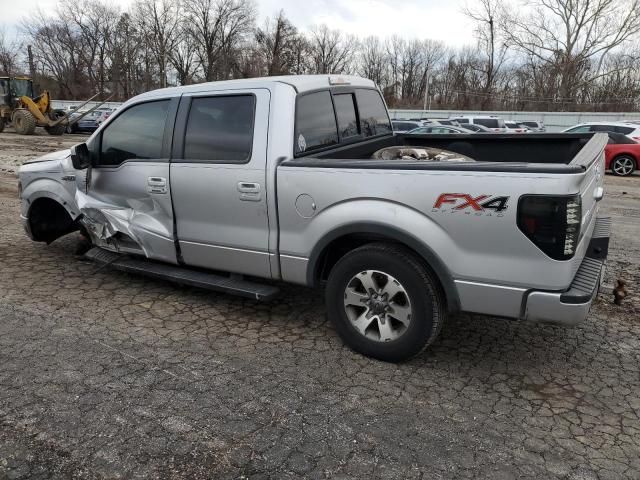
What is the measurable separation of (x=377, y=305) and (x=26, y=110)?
28221mm

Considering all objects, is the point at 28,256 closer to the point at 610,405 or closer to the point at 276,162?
the point at 276,162

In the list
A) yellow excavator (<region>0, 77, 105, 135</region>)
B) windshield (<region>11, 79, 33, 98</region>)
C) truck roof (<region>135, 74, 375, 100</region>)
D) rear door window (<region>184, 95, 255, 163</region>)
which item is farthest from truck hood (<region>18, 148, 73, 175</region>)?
windshield (<region>11, 79, 33, 98</region>)

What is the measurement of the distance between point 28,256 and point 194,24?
240 feet

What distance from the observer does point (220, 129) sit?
13.3 ft

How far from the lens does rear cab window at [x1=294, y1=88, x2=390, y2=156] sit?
3.96 m

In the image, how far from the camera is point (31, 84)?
29.2m

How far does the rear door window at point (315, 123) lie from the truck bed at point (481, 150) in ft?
0.29

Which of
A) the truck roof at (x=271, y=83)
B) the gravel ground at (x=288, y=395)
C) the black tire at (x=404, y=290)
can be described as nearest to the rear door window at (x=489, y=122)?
the gravel ground at (x=288, y=395)

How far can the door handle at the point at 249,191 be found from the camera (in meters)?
3.79

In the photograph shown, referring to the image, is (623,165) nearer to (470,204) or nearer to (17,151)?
(470,204)

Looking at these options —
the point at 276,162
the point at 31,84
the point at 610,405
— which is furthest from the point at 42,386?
the point at 31,84

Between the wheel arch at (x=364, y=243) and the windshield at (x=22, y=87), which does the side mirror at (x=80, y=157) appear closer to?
the wheel arch at (x=364, y=243)

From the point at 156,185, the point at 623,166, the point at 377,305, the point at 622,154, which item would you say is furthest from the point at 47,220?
the point at 623,166

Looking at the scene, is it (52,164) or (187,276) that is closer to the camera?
(187,276)
